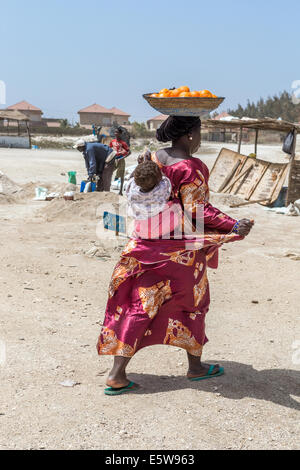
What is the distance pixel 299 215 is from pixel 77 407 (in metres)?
9.15

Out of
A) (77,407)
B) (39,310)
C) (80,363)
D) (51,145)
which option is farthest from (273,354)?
(51,145)

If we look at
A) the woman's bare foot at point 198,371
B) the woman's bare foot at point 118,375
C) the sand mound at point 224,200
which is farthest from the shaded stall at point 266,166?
the woman's bare foot at point 118,375

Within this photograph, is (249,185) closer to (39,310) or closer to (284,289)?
(284,289)

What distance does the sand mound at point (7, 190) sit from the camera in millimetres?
10525

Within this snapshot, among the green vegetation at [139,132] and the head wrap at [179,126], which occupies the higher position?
the green vegetation at [139,132]

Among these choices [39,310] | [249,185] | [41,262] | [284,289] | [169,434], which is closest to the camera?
[169,434]

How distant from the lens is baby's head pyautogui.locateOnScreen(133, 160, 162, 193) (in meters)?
2.76

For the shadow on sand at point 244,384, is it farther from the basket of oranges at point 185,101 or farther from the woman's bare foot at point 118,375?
the basket of oranges at point 185,101

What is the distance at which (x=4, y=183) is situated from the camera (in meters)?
11.1

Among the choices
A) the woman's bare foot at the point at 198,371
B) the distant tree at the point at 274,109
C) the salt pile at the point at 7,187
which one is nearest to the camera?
the woman's bare foot at the point at 198,371

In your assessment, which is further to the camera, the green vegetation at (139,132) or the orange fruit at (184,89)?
the green vegetation at (139,132)

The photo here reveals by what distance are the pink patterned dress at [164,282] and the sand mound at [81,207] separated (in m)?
5.83

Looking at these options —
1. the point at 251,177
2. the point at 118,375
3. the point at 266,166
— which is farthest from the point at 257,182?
the point at 118,375

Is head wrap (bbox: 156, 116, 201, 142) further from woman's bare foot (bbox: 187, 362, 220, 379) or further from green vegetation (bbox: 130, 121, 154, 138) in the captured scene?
green vegetation (bbox: 130, 121, 154, 138)
